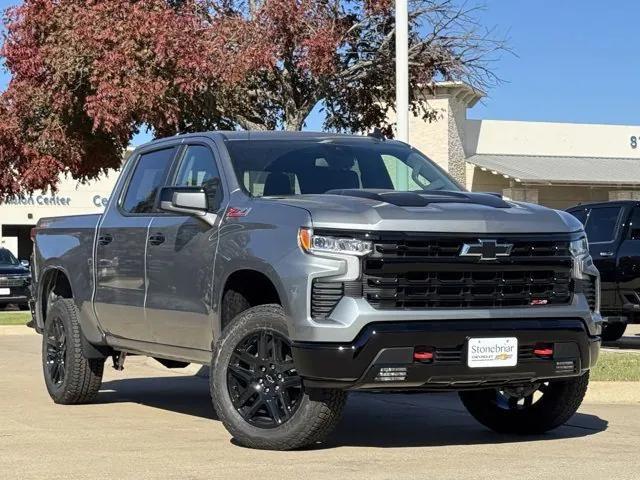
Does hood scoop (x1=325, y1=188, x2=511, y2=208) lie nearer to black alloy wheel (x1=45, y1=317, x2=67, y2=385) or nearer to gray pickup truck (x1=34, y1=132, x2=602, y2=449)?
gray pickup truck (x1=34, y1=132, x2=602, y2=449)

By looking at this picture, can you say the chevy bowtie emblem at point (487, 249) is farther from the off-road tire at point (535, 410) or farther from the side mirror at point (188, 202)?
the side mirror at point (188, 202)

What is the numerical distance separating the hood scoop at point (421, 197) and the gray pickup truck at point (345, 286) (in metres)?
0.02

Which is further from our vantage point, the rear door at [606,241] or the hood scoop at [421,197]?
the rear door at [606,241]

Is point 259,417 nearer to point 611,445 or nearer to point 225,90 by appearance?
point 611,445

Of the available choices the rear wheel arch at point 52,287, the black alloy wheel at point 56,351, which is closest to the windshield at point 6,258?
the rear wheel arch at point 52,287

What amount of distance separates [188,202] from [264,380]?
4.29 ft

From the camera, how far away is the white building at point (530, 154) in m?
36.3

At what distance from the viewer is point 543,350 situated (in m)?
7.98

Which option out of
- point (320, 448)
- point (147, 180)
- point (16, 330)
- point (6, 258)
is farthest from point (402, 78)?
point (6, 258)

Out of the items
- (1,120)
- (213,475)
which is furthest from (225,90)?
(213,475)

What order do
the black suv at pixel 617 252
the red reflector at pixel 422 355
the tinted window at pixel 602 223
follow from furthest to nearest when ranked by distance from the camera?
the tinted window at pixel 602 223 → the black suv at pixel 617 252 → the red reflector at pixel 422 355

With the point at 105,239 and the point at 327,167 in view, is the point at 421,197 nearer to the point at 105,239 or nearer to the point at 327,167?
the point at 327,167

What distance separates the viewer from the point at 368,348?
7.49 metres

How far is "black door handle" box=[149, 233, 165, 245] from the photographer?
927cm
